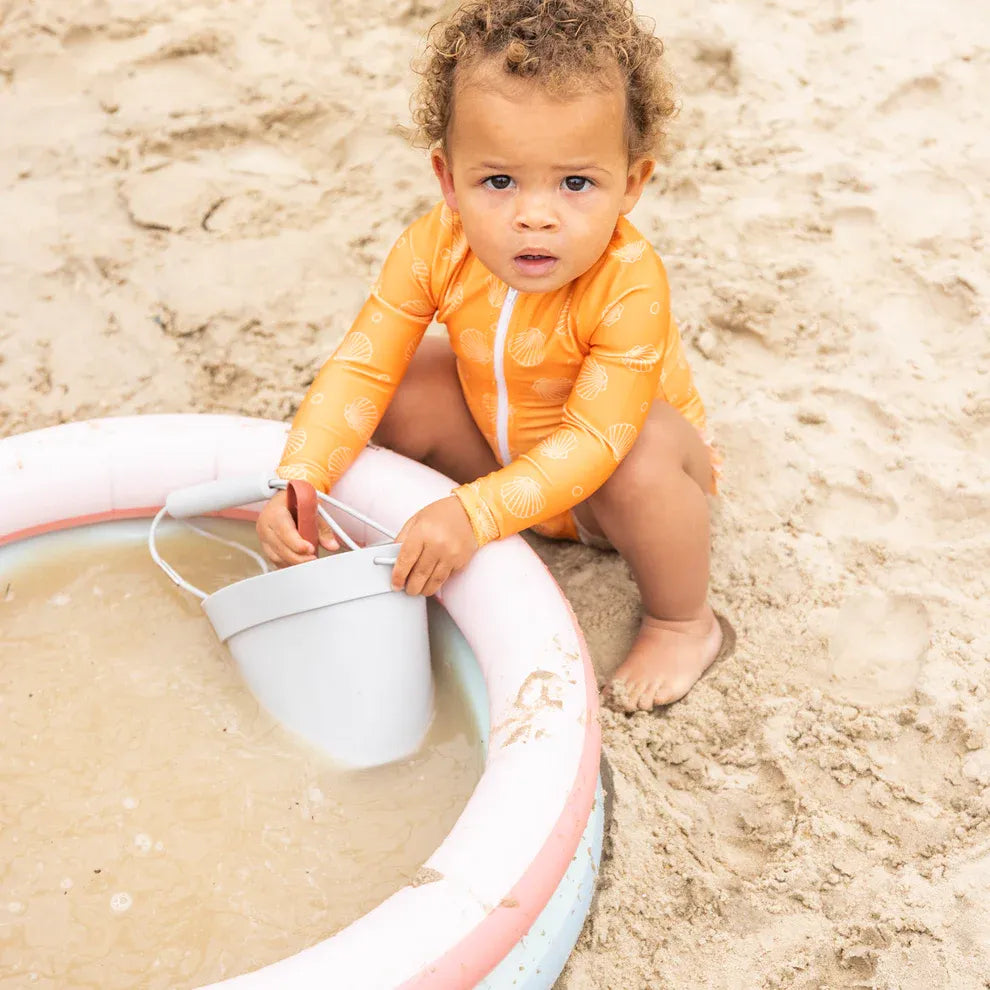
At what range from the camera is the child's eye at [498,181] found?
1410mm

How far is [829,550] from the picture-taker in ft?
6.05

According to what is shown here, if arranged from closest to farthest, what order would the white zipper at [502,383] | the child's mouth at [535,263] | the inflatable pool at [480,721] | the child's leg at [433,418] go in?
the inflatable pool at [480,721], the child's mouth at [535,263], the white zipper at [502,383], the child's leg at [433,418]

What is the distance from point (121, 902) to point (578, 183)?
1.03m

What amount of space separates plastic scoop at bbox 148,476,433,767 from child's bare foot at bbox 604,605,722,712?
0.95 ft

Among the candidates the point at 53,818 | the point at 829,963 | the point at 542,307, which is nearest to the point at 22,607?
the point at 53,818

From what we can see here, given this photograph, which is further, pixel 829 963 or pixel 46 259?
pixel 46 259

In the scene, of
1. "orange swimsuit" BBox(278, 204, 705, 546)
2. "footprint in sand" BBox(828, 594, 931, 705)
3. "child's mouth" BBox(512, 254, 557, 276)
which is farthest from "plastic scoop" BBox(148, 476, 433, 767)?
"footprint in sand" BBox(828, 594, 931, 705)

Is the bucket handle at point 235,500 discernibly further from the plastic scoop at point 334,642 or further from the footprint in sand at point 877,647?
the footprint in sand at point 877,647

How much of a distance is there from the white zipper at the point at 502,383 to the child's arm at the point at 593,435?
0.14 m

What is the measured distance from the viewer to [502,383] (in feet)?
5.47

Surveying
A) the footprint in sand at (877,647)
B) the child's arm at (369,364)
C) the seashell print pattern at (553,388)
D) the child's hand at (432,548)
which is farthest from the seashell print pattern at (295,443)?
the footprint in sand at (877,647)

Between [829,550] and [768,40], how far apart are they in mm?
1444

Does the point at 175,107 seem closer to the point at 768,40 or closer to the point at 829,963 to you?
the point at 768,40

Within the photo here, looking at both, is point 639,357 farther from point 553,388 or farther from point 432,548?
point 432,548
